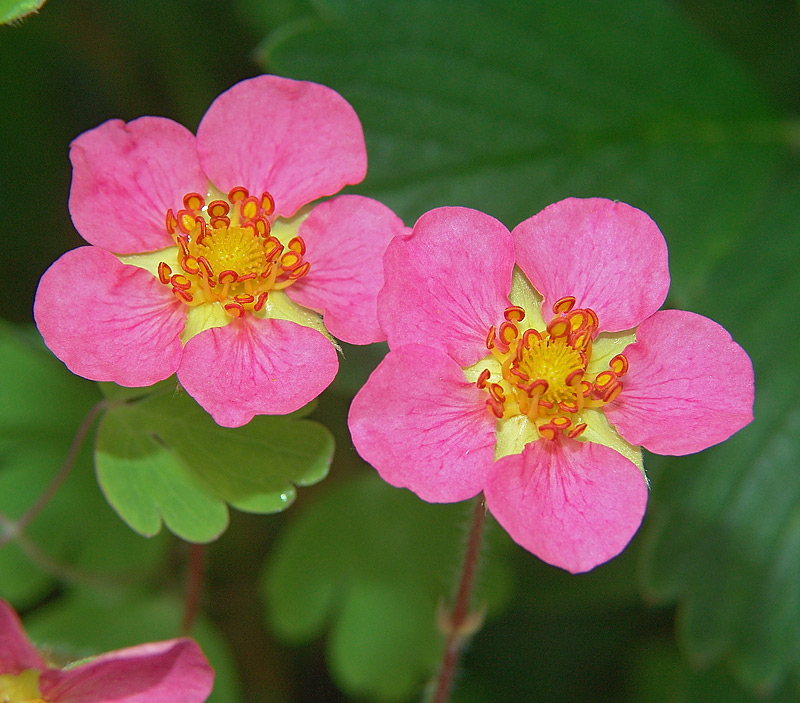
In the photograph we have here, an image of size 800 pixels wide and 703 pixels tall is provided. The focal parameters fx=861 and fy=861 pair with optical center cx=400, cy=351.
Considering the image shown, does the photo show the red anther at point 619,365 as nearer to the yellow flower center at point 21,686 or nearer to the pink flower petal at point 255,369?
the pink flower petal at point 255,369

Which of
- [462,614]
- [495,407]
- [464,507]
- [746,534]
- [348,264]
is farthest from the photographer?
[464,507]

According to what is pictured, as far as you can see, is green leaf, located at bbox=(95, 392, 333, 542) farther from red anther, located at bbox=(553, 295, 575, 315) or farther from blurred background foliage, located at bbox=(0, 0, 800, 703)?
blurred background foliage, located at bbox=(0, 0, 800, 703)

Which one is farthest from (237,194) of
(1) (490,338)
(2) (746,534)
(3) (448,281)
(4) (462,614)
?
(2) (746,534)

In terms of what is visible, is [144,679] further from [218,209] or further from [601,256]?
[601,256]

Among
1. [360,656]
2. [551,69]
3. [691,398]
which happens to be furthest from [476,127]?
[360,656]

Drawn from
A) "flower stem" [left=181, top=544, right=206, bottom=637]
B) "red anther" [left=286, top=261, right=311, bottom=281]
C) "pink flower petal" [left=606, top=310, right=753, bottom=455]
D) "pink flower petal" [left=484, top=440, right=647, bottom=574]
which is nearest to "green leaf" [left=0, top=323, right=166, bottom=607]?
"flower stem" [left=181, top=544, right=206, bottom=637]
